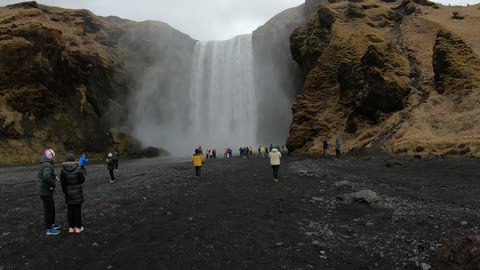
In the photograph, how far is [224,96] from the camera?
75312 millimetres

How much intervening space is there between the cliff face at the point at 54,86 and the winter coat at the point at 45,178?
4996 cm

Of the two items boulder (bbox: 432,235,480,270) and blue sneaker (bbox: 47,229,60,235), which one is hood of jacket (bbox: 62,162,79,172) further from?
boulder (bbox: 432,235,480,270)

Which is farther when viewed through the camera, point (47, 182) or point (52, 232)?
point (52, 232)

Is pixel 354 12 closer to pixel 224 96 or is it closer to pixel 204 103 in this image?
pixel 224 96

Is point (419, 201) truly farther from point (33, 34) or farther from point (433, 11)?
point (33, 34)

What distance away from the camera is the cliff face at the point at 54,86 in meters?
57.2

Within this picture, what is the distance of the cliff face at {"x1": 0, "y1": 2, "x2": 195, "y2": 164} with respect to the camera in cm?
5722

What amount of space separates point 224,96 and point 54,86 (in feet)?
101

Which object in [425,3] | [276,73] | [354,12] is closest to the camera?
[354,12]

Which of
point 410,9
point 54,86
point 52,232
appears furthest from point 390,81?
point 54,86

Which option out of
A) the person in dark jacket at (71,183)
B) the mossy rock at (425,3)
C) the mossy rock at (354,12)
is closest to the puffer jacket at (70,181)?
the person in dark jacket at (71,183)

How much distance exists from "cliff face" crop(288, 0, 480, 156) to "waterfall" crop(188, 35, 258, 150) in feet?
63.4

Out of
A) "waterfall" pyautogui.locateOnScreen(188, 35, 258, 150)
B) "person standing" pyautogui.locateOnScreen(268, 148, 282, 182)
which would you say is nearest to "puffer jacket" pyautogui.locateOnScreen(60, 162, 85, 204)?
"person standing" pyautogui.locateOnScreen(268, 148, 282, 182)

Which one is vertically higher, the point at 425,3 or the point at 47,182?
the point at 425,3
